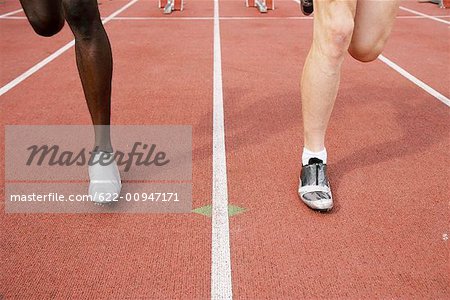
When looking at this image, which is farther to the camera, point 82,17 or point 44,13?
point 44,13

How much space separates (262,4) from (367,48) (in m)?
8.04

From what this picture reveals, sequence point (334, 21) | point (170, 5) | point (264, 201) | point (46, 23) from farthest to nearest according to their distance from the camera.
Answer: point (170, 5)
point (264, 201)
point (46, 23)
point (334, 21)

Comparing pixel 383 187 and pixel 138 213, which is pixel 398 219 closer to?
pixel 383 187

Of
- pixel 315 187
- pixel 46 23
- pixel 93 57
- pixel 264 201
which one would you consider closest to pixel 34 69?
pixel 46 23

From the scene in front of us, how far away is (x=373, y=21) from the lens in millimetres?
2215

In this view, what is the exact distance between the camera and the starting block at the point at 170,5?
9680 millimetres

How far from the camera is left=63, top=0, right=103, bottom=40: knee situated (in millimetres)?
2168

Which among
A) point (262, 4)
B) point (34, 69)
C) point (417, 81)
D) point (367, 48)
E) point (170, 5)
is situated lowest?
point (262, 4)

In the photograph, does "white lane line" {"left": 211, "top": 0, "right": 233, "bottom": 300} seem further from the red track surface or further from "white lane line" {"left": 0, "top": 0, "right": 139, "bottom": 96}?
"white lane line" {"left": 0, "top": 0, "right": 139, "bottom": 96}

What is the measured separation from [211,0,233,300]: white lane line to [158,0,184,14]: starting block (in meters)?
6.15

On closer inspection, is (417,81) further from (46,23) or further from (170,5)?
(170,5)

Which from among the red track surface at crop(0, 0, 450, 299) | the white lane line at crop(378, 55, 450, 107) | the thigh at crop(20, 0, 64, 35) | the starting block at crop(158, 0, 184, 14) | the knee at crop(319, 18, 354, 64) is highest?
the thigh at crop(20, 0, 64, 35)

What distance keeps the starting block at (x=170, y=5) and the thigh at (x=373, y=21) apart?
786cm

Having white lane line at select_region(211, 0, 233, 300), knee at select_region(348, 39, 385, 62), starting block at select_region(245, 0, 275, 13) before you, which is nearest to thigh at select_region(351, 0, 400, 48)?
knee at select_region(348, 39, 385, 62)
